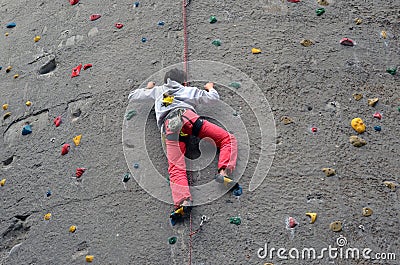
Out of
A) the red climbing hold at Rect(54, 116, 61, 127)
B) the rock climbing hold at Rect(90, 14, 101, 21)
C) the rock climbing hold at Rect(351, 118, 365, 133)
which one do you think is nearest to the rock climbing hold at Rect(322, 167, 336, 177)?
the rock climbing hold at Rect(351, 118, 365, 133)

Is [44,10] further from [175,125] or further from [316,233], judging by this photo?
[316,233]

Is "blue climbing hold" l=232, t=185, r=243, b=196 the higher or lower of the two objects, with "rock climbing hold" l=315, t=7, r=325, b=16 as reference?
lower

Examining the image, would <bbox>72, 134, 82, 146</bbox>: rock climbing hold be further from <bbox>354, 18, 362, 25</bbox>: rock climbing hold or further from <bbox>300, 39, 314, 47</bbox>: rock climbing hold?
<bbox>354, 18, 362, 25</bbox>: rock climbing hold

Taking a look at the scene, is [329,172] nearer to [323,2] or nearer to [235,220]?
[235,220]

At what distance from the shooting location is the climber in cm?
382

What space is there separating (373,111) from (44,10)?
296 centimetres

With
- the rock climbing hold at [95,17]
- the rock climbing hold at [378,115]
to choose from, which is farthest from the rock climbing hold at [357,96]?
the rock climbing hold at [95,17]

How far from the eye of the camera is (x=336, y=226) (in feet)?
11.9

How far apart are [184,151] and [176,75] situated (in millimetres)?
566

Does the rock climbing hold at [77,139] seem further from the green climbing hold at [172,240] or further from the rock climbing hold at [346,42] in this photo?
the rock climbing hold at [346,42]

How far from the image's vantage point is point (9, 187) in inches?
180

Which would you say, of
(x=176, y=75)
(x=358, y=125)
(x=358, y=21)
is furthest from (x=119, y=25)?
(x=358, y=125)

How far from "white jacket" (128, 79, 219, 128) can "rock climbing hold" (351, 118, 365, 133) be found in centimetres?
86

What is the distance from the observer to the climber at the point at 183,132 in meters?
3.82
